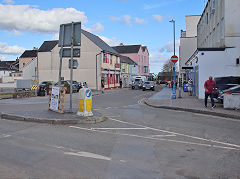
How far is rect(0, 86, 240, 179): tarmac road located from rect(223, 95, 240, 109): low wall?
15.7ft

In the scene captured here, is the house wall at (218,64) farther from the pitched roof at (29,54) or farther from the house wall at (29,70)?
the pitched roof at (29,54)

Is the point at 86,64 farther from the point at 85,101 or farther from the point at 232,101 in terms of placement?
the point at 85,101

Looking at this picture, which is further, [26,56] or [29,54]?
[29,54]

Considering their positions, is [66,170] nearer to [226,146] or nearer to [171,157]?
[171,157]

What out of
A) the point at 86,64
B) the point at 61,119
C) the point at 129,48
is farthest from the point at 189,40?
the point at 61,119

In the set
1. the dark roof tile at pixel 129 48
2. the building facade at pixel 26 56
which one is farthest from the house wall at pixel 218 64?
the building facade at pixel 26 56

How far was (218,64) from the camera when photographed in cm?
1952

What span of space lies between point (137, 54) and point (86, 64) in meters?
35.3

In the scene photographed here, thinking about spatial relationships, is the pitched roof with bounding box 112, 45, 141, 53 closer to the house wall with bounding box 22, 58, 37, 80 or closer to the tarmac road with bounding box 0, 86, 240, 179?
the house wall with bounding box 22, 58, 37, 80

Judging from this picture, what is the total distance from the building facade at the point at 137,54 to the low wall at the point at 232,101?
202 feet

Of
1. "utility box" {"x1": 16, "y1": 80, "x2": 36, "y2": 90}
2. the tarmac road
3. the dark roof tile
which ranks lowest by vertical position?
the tarmac road

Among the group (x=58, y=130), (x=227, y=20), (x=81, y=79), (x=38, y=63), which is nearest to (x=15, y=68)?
(x=38, y=63)

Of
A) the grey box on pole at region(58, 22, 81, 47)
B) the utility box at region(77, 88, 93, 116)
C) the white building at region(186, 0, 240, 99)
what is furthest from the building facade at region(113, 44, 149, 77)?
the utility box at region(77, 88, 93, 116)

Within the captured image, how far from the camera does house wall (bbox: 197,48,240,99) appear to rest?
1936 cm
